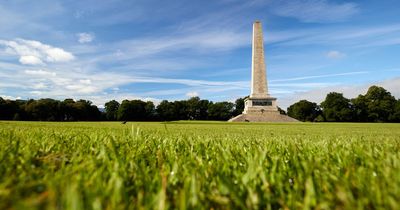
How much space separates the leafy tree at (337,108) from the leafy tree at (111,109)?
68227mm

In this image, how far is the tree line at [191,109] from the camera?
8581 centimetres

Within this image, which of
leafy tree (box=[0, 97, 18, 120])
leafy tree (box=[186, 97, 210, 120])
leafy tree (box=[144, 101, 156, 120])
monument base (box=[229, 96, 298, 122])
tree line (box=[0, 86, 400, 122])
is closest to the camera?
monument base (box=[229, 96, 298, 122])

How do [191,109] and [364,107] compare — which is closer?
[364,107]

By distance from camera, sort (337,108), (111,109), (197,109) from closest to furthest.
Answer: (337,108), (111,109), (197,109)

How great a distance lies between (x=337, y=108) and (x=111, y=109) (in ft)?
241

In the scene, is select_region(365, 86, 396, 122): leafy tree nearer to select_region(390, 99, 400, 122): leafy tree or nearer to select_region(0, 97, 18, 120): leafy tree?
select_region(390, 99, 400, 122): leafy tree

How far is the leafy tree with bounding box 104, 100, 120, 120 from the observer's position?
10706 centimetres

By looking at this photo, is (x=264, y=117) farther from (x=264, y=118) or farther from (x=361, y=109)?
(x=361, y=109)

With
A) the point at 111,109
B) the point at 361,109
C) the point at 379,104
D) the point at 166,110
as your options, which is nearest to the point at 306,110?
the point at 361,109

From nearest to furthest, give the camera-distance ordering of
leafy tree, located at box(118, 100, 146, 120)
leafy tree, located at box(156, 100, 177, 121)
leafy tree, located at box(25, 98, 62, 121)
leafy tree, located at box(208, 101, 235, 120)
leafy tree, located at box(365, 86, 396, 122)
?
leafy tree, located at box(25, 98, 62, 121), leafy tree, located at box(365, 86, 396, 122), leafy tree, located at box(118, 100, 146, 120), leafy tree, located at box(156, 100, 177, 121), leafy tree, located at box(208, 101, 235, 120)

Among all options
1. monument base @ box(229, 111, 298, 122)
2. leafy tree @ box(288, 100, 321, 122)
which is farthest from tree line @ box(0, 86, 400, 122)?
monument base @ box(229, 111, 298, 122)

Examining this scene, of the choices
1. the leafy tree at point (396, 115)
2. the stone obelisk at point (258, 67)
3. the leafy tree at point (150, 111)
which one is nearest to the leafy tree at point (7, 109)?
the leafy tree at point (150, 111)

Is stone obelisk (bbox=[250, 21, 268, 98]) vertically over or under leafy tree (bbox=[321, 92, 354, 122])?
over

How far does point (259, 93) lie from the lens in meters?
64.6
